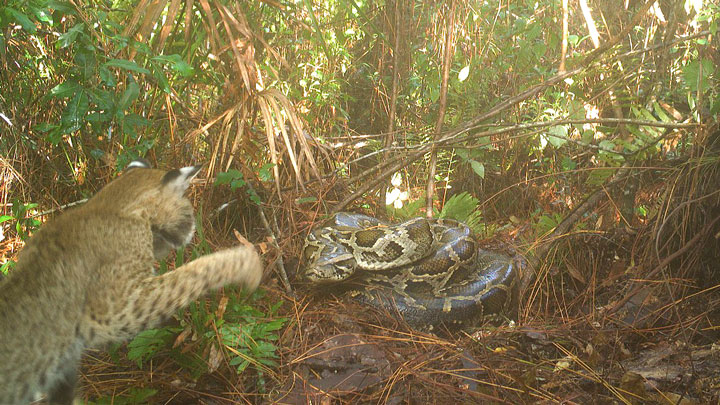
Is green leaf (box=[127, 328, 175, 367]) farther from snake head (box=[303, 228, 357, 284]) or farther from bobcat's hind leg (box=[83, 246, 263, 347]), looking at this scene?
snake head (box=[303, 228, 357, 284])

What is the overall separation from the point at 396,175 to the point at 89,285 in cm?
413

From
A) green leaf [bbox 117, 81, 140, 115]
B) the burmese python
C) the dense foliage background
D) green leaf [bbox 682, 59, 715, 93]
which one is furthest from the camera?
the burmese python

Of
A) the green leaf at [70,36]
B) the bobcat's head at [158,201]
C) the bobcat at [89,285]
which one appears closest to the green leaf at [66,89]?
the green leaf at [70,36]

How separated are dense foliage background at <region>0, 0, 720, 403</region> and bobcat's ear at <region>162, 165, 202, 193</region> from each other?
2.32 feet

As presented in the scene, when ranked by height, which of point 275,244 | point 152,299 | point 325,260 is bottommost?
point 325,260

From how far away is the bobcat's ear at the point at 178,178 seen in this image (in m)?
2.85

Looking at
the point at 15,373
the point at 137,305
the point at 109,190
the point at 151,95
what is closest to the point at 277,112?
the point at 151,95

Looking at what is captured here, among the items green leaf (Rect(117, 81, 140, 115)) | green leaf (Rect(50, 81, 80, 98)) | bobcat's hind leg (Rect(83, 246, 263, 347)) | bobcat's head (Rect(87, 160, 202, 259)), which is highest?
green leaf (Rect(50, 81, 80, 98))

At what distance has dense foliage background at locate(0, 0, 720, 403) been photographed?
3143 millimetres

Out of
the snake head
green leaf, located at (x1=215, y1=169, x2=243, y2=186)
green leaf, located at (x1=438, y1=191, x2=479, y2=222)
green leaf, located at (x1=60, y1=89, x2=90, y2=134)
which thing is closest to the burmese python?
the snake head

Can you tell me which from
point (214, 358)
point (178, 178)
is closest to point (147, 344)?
point (214, 358)

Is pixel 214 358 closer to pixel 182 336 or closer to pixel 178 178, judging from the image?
pixel 182 336

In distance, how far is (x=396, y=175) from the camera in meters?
6.25

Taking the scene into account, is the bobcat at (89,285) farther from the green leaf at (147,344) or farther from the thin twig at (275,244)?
the thin twig at (275,244)
